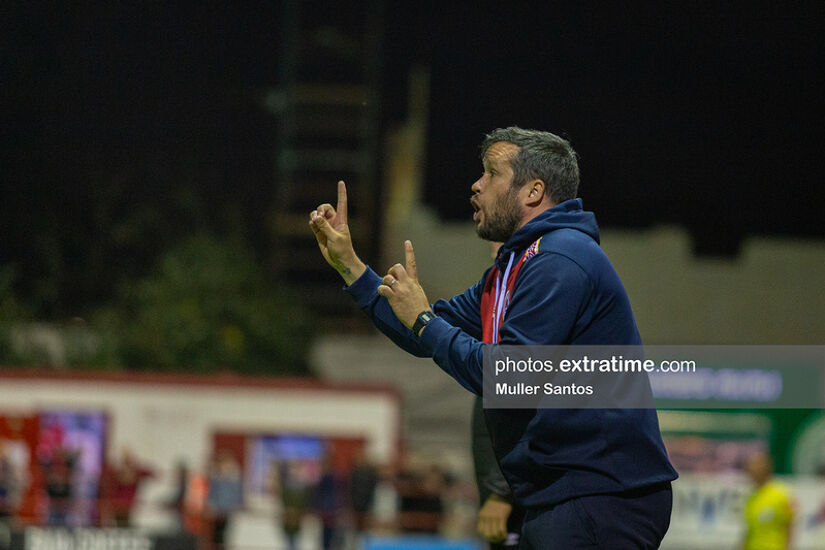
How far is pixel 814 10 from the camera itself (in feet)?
16.2

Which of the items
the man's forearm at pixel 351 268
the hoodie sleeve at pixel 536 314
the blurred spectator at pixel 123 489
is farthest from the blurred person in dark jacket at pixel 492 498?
the blurred spectator at pixel 123 489

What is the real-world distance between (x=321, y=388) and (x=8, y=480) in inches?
190

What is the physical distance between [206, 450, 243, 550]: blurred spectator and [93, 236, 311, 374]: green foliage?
6977 mm

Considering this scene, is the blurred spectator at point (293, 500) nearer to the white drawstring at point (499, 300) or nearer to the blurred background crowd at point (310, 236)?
the blurred background crowd at point (310, 236)

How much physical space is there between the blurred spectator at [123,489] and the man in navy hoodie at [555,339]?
11.2 m

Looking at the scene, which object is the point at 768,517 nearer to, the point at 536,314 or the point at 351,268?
the point at 351,268

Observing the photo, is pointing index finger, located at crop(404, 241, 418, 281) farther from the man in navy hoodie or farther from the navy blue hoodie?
the navy blue hoodie

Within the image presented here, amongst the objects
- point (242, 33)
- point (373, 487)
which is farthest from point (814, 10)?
point (373, 487)

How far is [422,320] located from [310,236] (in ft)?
78.1

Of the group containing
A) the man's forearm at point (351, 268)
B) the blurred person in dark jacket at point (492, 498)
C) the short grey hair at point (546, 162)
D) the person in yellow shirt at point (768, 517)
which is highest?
the short grey hair at point (546, 162)

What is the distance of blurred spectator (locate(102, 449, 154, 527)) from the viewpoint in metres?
13.9

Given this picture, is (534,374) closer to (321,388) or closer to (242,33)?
(242,33)

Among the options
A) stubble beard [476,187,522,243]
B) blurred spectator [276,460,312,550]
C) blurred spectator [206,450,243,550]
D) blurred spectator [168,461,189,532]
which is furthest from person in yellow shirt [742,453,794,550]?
stubble beard [476,187,522,243]

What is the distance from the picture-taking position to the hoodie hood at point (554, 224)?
307 centimetres
